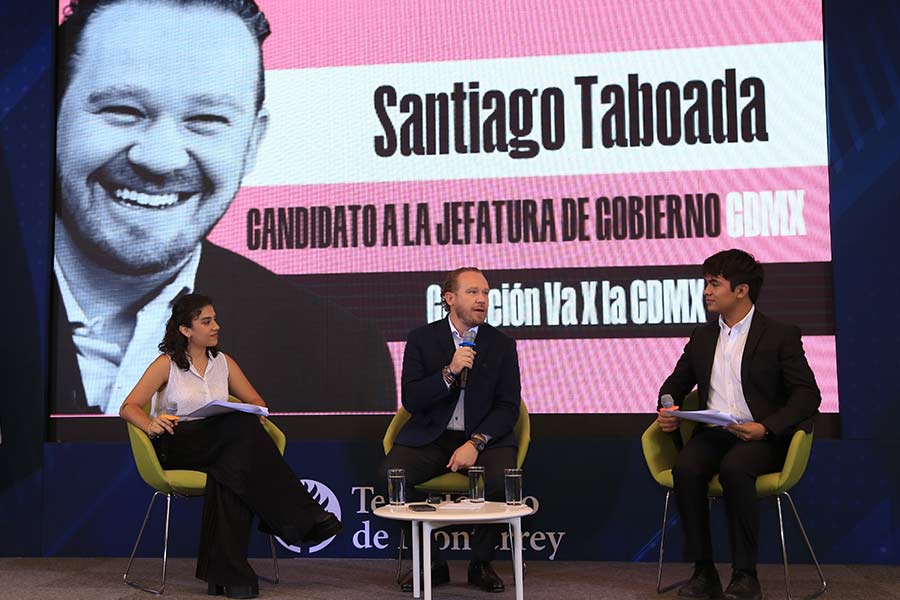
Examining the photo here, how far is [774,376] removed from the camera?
388 centimetres

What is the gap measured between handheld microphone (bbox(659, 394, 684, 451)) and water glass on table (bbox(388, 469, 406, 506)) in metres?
1.08

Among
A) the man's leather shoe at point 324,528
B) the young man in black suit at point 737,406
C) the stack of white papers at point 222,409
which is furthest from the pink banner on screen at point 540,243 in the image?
the man's leather shoe at point 324,528

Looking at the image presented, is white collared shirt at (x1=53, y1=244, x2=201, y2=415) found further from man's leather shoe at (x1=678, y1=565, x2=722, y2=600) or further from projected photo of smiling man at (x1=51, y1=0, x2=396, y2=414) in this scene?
man's leather shoe at (x1=678, y1=565, x2=722, y2=600)

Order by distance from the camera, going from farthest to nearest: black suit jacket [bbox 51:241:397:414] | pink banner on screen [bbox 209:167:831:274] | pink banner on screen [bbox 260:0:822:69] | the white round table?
black suit jacket [bbox 51:241:397:414] < pink banner on screen [bbox 260:0:822:69] < pink banner on screen [bbox 209:167:831:274] < the white round table

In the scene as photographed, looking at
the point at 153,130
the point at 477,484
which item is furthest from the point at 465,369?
the point at 153,130

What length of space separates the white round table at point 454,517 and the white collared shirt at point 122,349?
1990 mm

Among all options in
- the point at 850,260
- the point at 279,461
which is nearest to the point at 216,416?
the point at 279,461

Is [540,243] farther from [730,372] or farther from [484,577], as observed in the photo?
[484,577]

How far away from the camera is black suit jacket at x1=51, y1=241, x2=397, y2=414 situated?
4895 millimetres

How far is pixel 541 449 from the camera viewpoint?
471 centimetres

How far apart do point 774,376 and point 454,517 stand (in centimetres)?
145

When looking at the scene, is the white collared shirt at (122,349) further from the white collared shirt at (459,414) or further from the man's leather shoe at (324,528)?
the white collared shirt at (459,414)

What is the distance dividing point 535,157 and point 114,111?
7.22 feet

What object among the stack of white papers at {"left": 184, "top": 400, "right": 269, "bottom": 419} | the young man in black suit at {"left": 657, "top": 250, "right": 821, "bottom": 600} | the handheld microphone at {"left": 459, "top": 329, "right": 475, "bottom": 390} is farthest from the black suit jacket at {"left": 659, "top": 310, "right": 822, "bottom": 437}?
the stack of white papers at {"left": 184, "top": 400, "right": 269, "bottom": 419}
